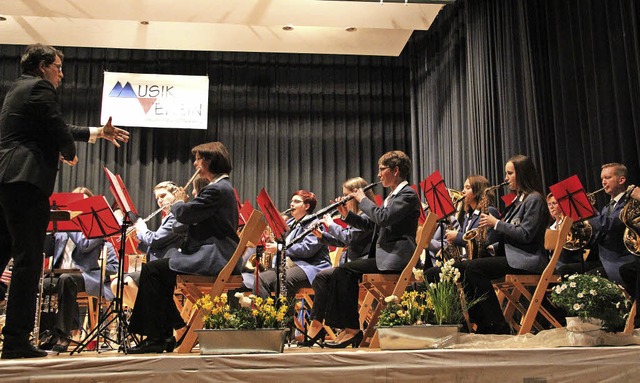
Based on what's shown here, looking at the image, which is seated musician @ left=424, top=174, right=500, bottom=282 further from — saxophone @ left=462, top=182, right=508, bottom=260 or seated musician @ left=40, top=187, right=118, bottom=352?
seated musician @ left=40, top=187, right=118, bottom=352

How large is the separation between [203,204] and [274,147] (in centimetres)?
590

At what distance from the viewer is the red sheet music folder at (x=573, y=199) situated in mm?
4285

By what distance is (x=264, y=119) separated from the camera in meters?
9.89

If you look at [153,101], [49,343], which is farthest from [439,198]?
[153,101]

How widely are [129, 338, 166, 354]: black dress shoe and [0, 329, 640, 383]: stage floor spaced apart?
92 centimetres

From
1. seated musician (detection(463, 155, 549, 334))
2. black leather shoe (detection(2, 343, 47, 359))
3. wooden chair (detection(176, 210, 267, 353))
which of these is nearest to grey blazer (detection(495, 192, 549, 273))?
seated musician (detection(463, 155, 549, 334))

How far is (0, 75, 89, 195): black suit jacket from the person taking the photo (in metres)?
3.20

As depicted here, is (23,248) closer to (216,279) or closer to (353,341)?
(216,279)

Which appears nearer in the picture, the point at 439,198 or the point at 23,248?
the point at 23,248

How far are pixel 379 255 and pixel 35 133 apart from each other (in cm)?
223

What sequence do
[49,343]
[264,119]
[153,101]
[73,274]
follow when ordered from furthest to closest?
1. [264,119]
2. [153,101]
3. [73,274]
4. [49,343]

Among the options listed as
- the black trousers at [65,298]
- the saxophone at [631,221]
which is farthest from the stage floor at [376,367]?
the black trousers at [65,298]

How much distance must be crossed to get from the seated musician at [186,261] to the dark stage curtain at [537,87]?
126 inches

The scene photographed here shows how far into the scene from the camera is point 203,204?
13.0 ft
